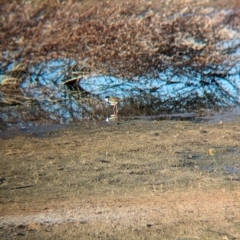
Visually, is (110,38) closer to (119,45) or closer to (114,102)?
(119,45)

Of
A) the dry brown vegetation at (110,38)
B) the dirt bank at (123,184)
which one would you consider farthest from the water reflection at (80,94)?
the dirt bank at (123,184)

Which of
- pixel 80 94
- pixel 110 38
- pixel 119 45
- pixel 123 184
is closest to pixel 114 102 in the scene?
pixel 80 94

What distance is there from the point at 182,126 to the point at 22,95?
6164 millimetres

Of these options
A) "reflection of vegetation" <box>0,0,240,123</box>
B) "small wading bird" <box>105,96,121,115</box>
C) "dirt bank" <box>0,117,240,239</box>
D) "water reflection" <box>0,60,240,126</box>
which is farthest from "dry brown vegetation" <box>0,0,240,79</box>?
"dirt bank" <box>0,117,240,239</box>

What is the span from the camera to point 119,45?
17.2 meters

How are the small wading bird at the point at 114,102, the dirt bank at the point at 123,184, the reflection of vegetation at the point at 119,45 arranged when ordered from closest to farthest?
the dirt bank at the point at 123,184, the small wading bird at the point at 114,102, the reflection of vegetation at the point at 119,45

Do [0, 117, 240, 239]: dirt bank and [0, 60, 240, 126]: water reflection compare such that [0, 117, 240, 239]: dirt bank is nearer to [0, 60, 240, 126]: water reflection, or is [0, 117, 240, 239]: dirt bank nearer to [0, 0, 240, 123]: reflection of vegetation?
[0, 60, 240, 126]: water reflection

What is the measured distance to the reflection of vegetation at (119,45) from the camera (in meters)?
16.9

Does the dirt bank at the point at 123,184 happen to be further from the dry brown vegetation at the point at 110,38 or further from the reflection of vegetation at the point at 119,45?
the dry brown vegetation at the point at 110,38

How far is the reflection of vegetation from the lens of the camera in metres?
16.9

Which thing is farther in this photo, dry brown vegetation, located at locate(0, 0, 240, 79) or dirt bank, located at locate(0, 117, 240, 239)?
dry brown vegetation, located at locate(0, 0, 240, 79)

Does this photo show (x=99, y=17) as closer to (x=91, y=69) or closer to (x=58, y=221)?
(x=91, y=69)

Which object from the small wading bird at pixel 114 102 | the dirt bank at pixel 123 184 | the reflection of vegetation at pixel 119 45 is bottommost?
the dirt bank at pixel 123 184

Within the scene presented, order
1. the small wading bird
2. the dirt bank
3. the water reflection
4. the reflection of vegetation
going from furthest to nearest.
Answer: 1. the reflection of vegetation
2. the small wading bird
3. the water reflection
4. the dirt bank
